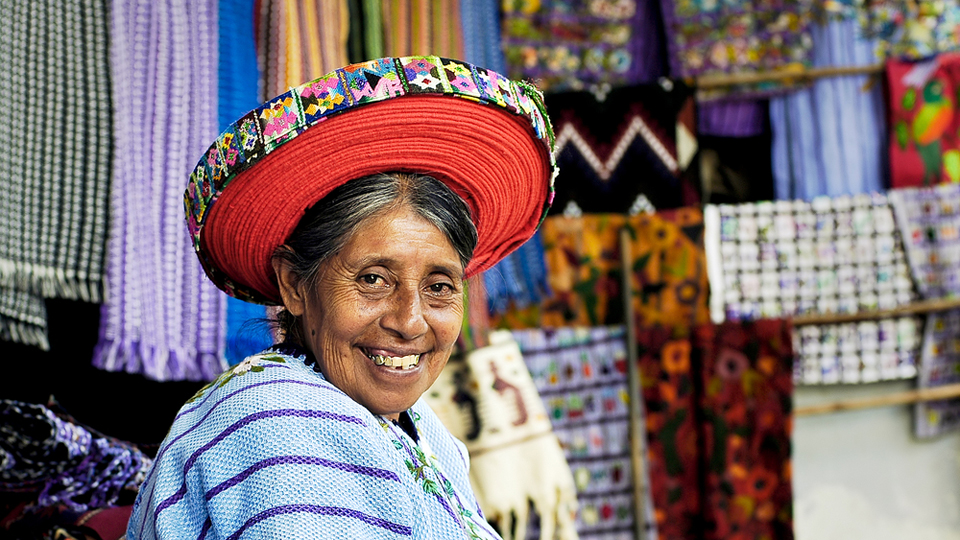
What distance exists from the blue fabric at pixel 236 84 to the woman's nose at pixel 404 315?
122 centimetres

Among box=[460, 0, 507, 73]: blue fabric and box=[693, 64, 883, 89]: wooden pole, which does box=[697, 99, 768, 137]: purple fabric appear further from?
box=[460, 0, 507, 73]: blue fabric

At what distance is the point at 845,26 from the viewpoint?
4.01 m

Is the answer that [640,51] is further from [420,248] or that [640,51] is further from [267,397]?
[267,397]

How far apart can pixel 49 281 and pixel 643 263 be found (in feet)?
7.78

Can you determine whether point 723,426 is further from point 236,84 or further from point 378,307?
point 378,307

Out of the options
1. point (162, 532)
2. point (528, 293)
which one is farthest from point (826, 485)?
point (162, 532)

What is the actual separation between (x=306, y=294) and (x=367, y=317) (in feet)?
0.43

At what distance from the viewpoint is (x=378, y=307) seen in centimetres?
149

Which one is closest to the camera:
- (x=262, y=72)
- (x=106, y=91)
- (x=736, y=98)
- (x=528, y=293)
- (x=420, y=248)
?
(x=420, y=248)

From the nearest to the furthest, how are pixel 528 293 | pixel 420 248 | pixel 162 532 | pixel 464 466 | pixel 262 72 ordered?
pixel 162 532, pixel 420 248, pixel 464 466, pixel 262 72, pixel 528 293

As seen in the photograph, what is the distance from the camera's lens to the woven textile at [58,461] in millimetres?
1911

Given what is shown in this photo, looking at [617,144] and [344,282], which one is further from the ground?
[617,144]

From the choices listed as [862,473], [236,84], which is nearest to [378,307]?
[236,84]

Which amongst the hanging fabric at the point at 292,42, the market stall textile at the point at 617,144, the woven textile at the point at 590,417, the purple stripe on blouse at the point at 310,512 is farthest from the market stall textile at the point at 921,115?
the purple stripe on blouse at the point at 310,512
